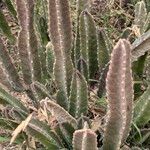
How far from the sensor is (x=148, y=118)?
6.34 feet

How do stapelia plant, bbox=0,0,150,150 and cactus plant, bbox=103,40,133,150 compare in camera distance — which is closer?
cactus plant, bbox=103,40,133,150

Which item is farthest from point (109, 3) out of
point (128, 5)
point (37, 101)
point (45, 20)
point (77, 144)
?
point (77, 144)

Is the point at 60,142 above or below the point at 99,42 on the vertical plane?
below

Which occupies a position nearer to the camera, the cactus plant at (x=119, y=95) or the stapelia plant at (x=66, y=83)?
the cactus plant at (x=119, y=95)

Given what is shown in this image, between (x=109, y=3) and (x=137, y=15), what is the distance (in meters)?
0.69

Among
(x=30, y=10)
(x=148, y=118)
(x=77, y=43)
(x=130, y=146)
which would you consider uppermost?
(x=30, y=10)

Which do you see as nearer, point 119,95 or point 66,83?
point 119,95

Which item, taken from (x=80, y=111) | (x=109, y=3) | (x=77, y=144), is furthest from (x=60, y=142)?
(x=109, y=3)

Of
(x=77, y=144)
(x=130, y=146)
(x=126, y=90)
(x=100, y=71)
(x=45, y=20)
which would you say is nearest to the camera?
(x=126, y=90)

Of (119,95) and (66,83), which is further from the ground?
(119,95)

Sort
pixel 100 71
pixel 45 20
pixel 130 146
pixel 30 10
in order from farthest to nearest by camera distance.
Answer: pixel 45 20, pixel 100 71, pixel 130 146, pixel 30 10

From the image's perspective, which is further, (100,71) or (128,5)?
(128,5)

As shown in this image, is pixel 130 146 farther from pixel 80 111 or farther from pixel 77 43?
pixel 77 43

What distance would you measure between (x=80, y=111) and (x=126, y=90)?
449mm
